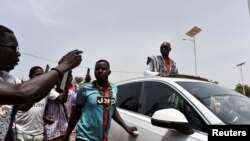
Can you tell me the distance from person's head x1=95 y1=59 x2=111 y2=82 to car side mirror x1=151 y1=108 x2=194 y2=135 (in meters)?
1.19

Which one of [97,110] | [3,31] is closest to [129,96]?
[97,110]

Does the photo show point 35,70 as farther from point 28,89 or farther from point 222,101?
point 28,89

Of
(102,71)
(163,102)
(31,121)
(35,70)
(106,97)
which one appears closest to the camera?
(163,102)

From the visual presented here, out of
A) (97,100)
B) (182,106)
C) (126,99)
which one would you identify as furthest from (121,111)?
(182,106)

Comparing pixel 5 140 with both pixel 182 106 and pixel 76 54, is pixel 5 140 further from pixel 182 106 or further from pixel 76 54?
pixel 182 106

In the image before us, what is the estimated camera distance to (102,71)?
388 centimetres

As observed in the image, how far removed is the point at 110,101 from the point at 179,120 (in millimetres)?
1168

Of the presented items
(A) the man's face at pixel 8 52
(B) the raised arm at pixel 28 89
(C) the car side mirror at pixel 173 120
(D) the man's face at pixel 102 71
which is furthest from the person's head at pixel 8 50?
(D) the man's face at pixel 102 71

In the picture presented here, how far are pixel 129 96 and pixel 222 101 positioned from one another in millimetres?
1253

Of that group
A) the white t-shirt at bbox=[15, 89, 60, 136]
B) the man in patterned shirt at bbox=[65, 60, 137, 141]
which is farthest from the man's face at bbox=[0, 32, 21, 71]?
the white t-shirt at bbox=[15, 89, 60, 136]

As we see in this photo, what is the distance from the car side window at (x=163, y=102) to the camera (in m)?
2.93

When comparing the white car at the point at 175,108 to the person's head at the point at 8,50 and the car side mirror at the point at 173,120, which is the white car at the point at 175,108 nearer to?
the car side mirror at the point at 173,120

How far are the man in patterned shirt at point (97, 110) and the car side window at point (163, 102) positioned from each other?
30 centimetres

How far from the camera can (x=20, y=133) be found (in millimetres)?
4676
